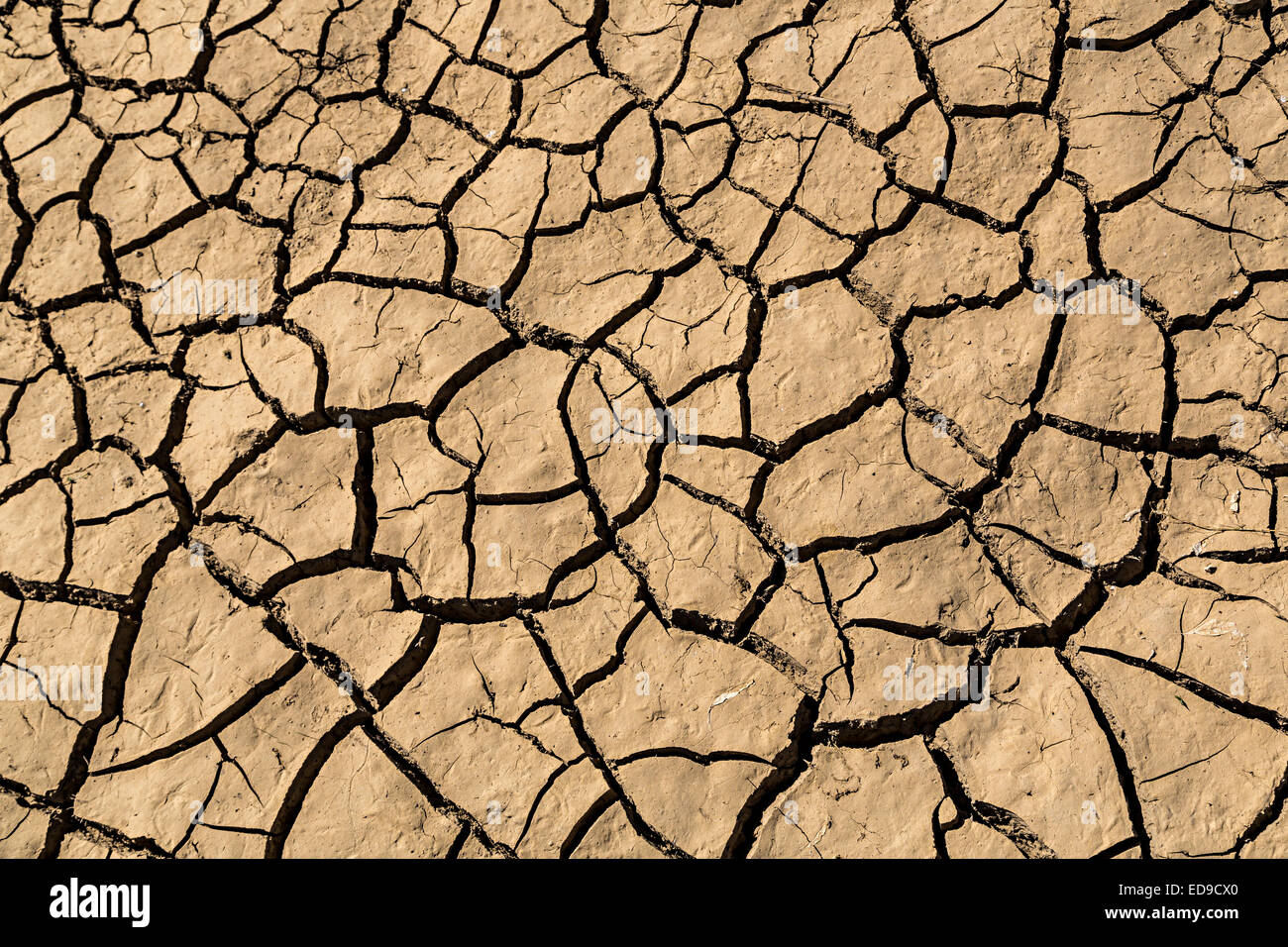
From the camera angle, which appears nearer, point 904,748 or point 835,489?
point 904,748

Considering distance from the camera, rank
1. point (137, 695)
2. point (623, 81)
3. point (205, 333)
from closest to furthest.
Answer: point (137, 695)
point (205, 333)
point (623, 81)

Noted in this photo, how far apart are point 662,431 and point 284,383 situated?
3.48ft

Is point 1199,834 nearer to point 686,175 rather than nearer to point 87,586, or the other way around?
point 686,175

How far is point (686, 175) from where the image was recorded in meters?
2.52

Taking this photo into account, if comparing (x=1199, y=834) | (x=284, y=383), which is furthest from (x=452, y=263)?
(x=1199, y=834)

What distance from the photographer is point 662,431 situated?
7.48ft

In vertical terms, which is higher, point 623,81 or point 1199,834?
point 623,81

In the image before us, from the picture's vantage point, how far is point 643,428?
2.29 m

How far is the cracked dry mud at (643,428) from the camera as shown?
6.56ft

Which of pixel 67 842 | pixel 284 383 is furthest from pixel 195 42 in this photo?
pixel 67 842

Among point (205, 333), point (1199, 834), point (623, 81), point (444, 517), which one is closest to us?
point (1199, 834)

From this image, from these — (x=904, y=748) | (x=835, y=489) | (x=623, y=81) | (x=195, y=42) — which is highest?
(x=195, y=42)

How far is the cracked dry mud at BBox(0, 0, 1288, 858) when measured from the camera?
2.00 m
